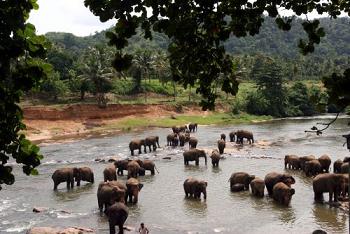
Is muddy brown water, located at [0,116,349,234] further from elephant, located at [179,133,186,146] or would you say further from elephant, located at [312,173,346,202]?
elephant, located at [179,133,186,146]

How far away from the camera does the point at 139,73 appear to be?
224ft

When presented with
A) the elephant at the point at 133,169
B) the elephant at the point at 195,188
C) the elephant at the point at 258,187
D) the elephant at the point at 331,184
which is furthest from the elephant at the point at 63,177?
the elephant at the point at 331,184

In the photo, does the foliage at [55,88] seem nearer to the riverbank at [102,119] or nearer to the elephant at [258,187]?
the riverbank at [102,119]

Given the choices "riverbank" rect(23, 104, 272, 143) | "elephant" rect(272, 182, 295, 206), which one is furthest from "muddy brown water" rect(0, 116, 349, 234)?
"riverbank" rect(23, 104, 272, 143)

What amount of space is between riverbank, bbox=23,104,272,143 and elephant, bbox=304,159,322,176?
2610 cm

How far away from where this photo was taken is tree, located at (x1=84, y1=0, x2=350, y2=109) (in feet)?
17.6

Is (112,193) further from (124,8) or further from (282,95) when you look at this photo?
(282,95)

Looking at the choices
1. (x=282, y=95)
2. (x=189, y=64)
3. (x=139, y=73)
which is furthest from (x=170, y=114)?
(x=189, y=64)

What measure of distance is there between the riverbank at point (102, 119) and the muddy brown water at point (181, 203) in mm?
14186

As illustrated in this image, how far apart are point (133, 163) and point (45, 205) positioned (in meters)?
6.52

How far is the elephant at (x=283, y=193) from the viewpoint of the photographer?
19406mm

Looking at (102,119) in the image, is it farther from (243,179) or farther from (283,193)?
(283,193)

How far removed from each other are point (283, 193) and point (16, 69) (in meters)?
15.5

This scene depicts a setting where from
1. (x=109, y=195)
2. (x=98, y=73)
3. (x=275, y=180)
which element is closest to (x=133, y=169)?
(x=109, y=195)
